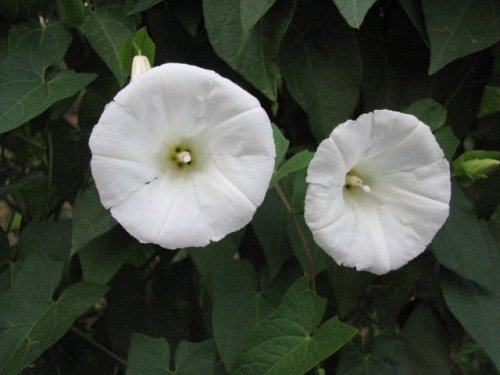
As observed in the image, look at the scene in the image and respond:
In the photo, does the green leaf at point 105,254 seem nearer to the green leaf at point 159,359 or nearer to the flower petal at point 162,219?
the green leaf at point 159,359

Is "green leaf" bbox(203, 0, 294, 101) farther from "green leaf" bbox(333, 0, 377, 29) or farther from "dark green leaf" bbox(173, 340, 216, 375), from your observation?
"dark green leaf" bbox(173, 340, 216, 375)

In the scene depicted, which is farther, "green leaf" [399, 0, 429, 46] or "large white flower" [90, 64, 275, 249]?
"green leaf" [399, 0, 429, 46]

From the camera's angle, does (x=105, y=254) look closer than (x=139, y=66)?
No

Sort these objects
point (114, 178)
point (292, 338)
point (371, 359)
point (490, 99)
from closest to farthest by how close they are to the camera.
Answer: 1. point (114, 178)
2. point (292, 338)
3. point (371, 359)
4. point (490, 99)

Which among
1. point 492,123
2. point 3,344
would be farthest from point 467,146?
point 3,344

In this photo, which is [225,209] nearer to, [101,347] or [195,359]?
[195,359]

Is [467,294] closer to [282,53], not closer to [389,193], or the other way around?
[389,193]

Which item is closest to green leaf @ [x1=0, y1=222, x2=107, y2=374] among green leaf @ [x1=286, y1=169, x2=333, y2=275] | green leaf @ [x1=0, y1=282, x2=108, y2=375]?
green leaf @ [x1=0, y1=282, x2=108, y2=375]

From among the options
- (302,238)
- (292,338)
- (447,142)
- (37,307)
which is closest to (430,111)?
(447,142)
